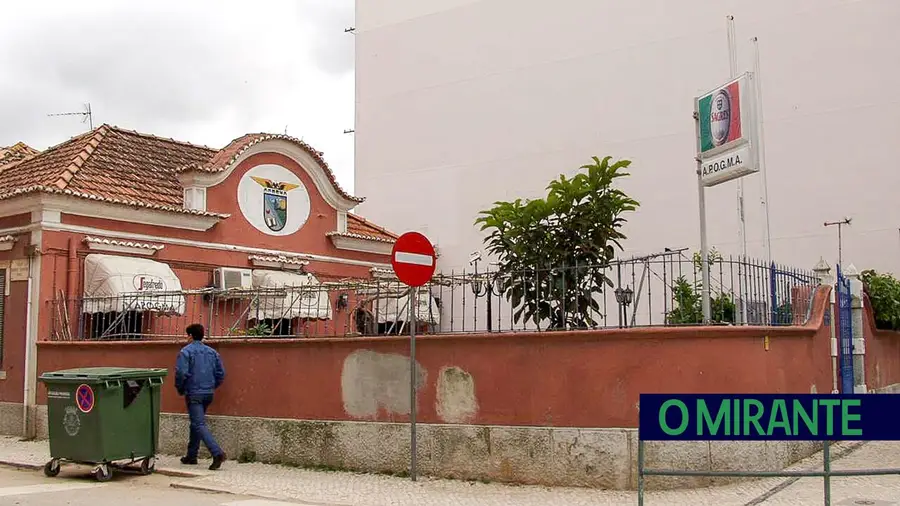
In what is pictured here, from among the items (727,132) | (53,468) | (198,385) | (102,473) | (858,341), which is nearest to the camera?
(102,473)

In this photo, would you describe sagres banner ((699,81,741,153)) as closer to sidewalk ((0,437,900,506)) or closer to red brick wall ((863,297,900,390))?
sidewalk ((0,437,900,506))

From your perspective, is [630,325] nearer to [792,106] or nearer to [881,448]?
[881,448]

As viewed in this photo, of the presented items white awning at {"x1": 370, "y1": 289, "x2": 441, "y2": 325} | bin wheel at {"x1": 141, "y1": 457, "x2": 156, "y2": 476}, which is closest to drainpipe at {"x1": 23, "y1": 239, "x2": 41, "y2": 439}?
bin wheel at {"x1": 141, "y1": 457, "x2": 156, "y2": 476}

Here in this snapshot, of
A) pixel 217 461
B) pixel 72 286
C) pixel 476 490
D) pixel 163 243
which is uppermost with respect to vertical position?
pixel 163 243

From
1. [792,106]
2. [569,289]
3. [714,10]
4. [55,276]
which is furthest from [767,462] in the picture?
[714,10]

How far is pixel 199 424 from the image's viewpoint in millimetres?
12102

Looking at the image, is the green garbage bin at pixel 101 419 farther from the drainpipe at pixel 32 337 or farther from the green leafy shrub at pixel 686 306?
the green leafy shrub at pixel 686 306

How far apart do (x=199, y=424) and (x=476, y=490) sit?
4.01 metres

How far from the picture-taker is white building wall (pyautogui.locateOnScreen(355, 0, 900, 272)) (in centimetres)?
2347

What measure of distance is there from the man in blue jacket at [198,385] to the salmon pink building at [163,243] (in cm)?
123

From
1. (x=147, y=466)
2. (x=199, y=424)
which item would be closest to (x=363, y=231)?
(x=199, y=424)

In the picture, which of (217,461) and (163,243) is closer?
(217,461)

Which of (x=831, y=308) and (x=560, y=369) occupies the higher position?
(x=831, y=308)

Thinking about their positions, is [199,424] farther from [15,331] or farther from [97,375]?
[15,331]
